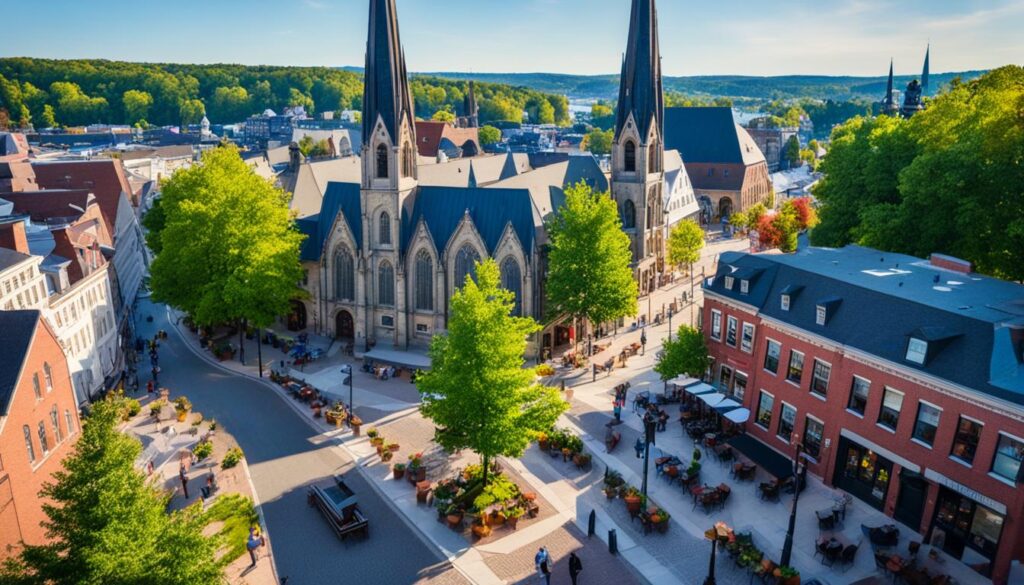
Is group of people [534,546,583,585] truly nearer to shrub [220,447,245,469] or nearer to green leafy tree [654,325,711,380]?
green leafy tree [654,325,711,380]

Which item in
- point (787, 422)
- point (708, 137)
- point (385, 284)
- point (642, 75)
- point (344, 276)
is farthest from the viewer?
point (708, 137)

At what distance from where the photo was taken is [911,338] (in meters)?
28.1

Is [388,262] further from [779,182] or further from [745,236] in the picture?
[779,182]

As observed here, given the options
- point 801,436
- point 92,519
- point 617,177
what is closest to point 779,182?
point 617,177

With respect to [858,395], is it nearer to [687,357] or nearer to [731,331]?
[731,331]

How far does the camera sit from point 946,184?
1580 inches

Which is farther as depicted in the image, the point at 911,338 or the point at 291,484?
the point at 291,484

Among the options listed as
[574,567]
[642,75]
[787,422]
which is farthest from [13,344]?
[642,75]

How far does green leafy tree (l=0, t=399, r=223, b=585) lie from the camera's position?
1722cm

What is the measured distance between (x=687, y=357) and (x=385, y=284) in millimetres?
24528

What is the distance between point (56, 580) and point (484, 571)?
14.3 m

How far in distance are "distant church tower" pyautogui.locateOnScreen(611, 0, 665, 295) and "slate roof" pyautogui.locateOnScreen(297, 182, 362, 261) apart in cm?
2107

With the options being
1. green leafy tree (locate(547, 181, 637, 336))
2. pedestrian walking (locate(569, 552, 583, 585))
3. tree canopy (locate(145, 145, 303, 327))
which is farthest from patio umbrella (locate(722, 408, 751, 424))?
tree canopy (locate(145, 145, 303, 327))

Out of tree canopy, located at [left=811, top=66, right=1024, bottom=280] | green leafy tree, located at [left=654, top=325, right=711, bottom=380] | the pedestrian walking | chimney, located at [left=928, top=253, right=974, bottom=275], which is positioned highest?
tree canopy, located at [left=811, top=66, right=1024, bottom=280]
